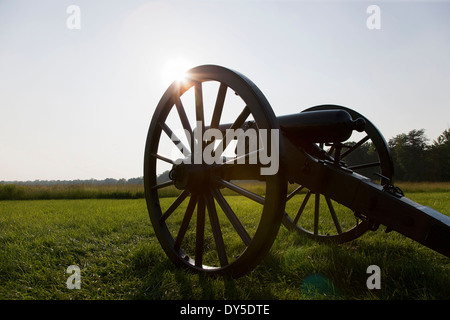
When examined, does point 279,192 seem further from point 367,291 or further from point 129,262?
point 129,262

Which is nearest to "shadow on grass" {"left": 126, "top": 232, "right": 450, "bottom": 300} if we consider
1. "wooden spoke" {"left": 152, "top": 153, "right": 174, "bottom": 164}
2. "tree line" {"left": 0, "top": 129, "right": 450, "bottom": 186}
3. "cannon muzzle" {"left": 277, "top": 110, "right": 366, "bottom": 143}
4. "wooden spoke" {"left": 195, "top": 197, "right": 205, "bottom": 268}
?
"wooden spoke" {"left": 195, "top": 197, "right": 205, "bottom": 268}

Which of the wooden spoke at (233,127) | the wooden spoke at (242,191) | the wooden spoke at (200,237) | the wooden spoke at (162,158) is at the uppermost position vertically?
the wooden spoke at (233,127)

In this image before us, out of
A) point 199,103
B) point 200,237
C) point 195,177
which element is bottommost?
point 200,237

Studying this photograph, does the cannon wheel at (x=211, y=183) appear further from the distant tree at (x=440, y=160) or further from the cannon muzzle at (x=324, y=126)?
the distant tree at (x=440, y=160)

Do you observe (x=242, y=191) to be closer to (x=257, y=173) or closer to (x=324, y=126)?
(x=257, y=173)

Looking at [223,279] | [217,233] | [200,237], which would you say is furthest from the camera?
[200,237]

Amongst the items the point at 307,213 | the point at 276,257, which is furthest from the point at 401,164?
the point at 276,257

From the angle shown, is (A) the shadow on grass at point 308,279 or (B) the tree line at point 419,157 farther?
(B) the tree line at point 419,157

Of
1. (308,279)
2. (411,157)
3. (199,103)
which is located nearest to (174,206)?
(199,103)

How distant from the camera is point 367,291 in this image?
2021 mm

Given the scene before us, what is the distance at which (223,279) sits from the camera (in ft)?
6.82

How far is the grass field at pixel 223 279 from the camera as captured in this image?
202 centimetres

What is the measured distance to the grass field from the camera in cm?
202

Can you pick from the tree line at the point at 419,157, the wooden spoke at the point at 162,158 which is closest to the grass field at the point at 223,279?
the wooden spoke at the point at 162,158
